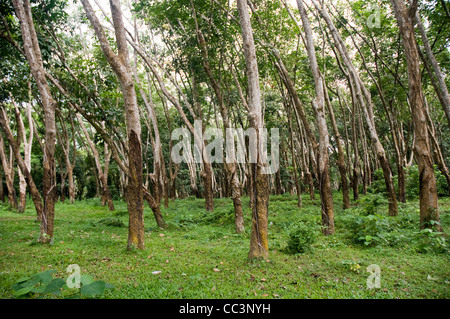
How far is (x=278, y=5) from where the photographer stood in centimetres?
1181

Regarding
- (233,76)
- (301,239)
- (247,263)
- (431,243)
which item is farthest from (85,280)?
(233,76)

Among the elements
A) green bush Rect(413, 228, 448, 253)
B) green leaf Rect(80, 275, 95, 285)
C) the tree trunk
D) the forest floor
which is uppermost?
the tree trunk

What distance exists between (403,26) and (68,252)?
348 inches

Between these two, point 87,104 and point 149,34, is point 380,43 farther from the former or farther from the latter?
point 87,104

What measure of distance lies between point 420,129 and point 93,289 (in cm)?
689

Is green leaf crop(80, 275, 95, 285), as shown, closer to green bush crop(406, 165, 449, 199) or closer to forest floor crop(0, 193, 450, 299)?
forest floor crop(0, 193, 450, 299)

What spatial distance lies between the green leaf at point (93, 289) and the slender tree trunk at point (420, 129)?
6505 mm

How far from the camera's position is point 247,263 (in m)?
5.45

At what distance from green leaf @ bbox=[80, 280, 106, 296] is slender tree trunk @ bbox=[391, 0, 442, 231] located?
6505 millimetres

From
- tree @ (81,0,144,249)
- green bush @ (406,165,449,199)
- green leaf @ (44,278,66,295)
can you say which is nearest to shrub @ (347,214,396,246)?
tree @ (81,0,144,249)

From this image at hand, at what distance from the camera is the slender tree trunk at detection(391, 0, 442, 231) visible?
21.1ft

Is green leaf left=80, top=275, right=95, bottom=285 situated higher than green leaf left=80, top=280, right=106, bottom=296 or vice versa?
green leaf left=80, top=275, right=95, bottom=285

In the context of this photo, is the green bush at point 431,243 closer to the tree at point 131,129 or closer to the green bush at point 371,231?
the green bush at point 371,231

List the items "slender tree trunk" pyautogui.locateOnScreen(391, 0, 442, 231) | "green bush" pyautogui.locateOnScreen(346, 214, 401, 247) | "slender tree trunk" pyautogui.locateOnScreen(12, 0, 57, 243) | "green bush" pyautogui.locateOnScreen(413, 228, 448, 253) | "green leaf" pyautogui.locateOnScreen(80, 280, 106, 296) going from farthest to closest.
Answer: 1. "slender tree trunk" pyautogui.locateOnScreen(12, 0, 57, 243)
2. "green bush" pyautogui.locateOnScreen(346, 214, 401, 247)
3. "slender tree trunk" pyautogui.locateOnScreen(391, 0, 442, 231)
4. "green bush" pyautogui.locateOnScreen(413, 228, 448, 253)
5. "green leaf" pyautogui.locateOnScreen(80, 280, 106, 296)
